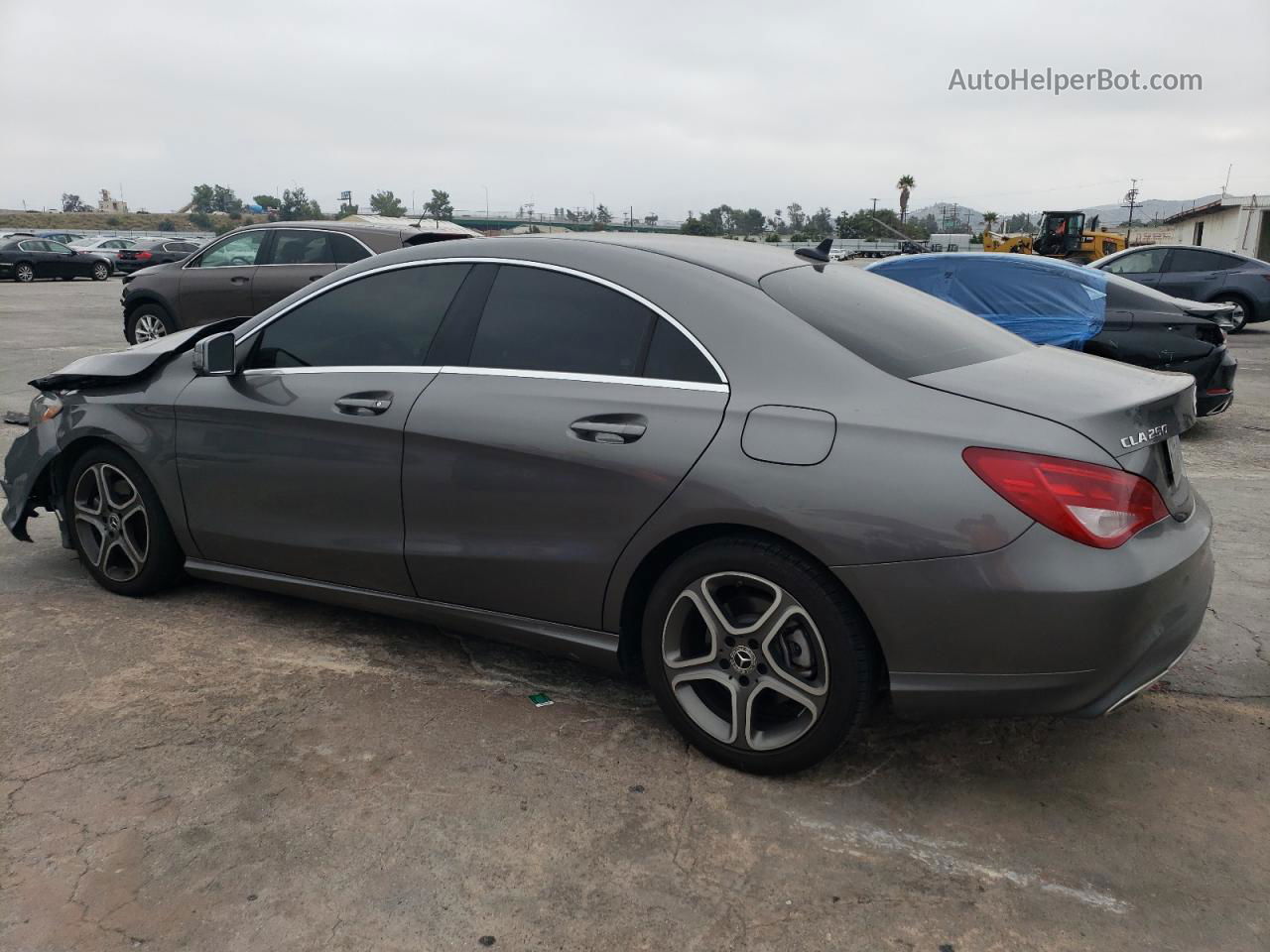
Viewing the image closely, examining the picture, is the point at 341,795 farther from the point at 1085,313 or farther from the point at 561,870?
the point at 1085,313

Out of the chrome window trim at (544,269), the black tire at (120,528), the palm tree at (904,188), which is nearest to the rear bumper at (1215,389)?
the chrome window trim at (544,269)

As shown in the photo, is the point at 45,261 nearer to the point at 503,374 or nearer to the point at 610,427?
the point at 503,374

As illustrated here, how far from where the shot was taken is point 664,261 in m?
3.32

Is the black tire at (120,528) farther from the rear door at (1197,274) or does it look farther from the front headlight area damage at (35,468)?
the rear door at (1197,274)

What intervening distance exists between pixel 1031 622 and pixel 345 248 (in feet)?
31.0

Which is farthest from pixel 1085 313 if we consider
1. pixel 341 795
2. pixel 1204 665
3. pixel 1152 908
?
pixel 341 795

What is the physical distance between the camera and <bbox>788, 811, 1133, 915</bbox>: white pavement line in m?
2.49

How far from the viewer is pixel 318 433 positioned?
369 centimetres

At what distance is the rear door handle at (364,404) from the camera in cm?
356

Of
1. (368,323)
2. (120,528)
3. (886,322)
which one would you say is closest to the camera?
(886,322)

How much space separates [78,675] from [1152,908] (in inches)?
135

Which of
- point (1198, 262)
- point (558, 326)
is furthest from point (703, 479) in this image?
point (1198, 262)

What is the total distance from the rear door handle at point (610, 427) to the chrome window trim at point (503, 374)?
0.39ft

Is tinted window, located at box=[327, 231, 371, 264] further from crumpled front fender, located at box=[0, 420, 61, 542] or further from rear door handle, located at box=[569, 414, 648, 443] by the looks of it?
rear door handle, located at box=[569, 414, 648, 443]
